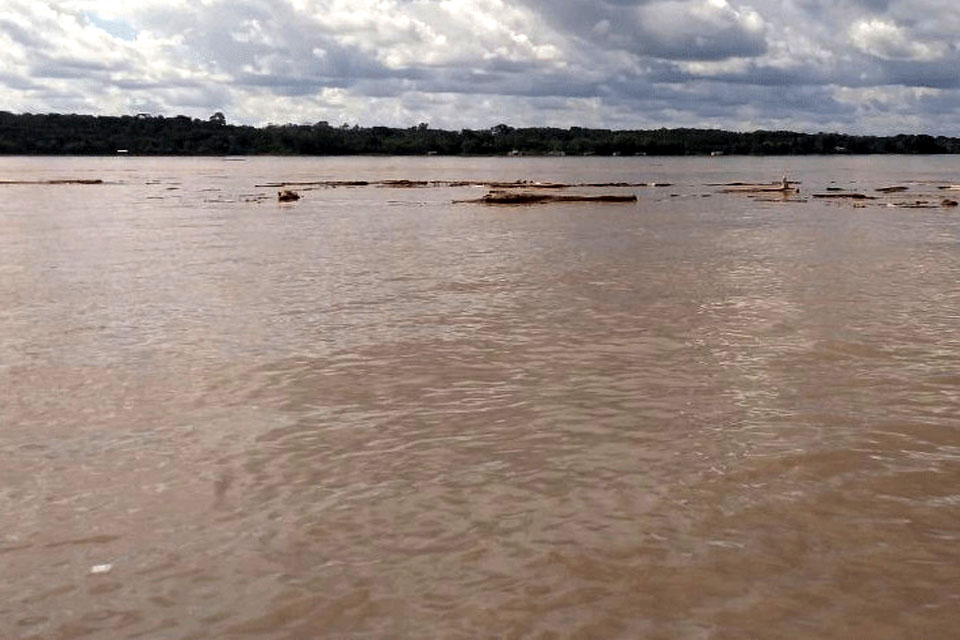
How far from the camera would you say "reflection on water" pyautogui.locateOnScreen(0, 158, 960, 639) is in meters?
6.44

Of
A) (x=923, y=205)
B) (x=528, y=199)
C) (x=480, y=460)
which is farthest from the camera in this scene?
(x=528, y=199)

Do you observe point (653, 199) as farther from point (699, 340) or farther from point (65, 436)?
point (65, 436)

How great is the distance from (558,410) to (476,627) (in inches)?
200

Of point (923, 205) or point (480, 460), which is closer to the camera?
point (480, 460)

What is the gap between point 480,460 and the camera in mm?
9297

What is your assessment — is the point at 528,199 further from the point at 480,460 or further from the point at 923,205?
the point at 480,460

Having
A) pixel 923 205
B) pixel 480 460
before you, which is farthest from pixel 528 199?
pixel 480 460

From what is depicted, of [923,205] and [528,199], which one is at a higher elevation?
[528,199]

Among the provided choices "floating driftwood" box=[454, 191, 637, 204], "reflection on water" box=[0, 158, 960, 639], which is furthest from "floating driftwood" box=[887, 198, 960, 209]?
"reflection on water" box=[0, 158, 960, 639]

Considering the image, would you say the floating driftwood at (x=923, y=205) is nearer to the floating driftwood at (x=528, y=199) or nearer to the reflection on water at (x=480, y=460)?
the floating driftwood at (x=528, y=199)

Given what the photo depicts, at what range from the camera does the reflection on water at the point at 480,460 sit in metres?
6.44

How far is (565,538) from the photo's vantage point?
24.5 feet

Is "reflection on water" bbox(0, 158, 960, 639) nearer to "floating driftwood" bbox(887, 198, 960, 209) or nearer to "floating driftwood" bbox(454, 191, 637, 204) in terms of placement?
"floating driftwood" bbox(454, 191, 637, 204)

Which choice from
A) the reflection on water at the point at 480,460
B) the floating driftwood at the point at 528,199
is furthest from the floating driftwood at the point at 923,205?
the reflection on water at the point at 480,460
